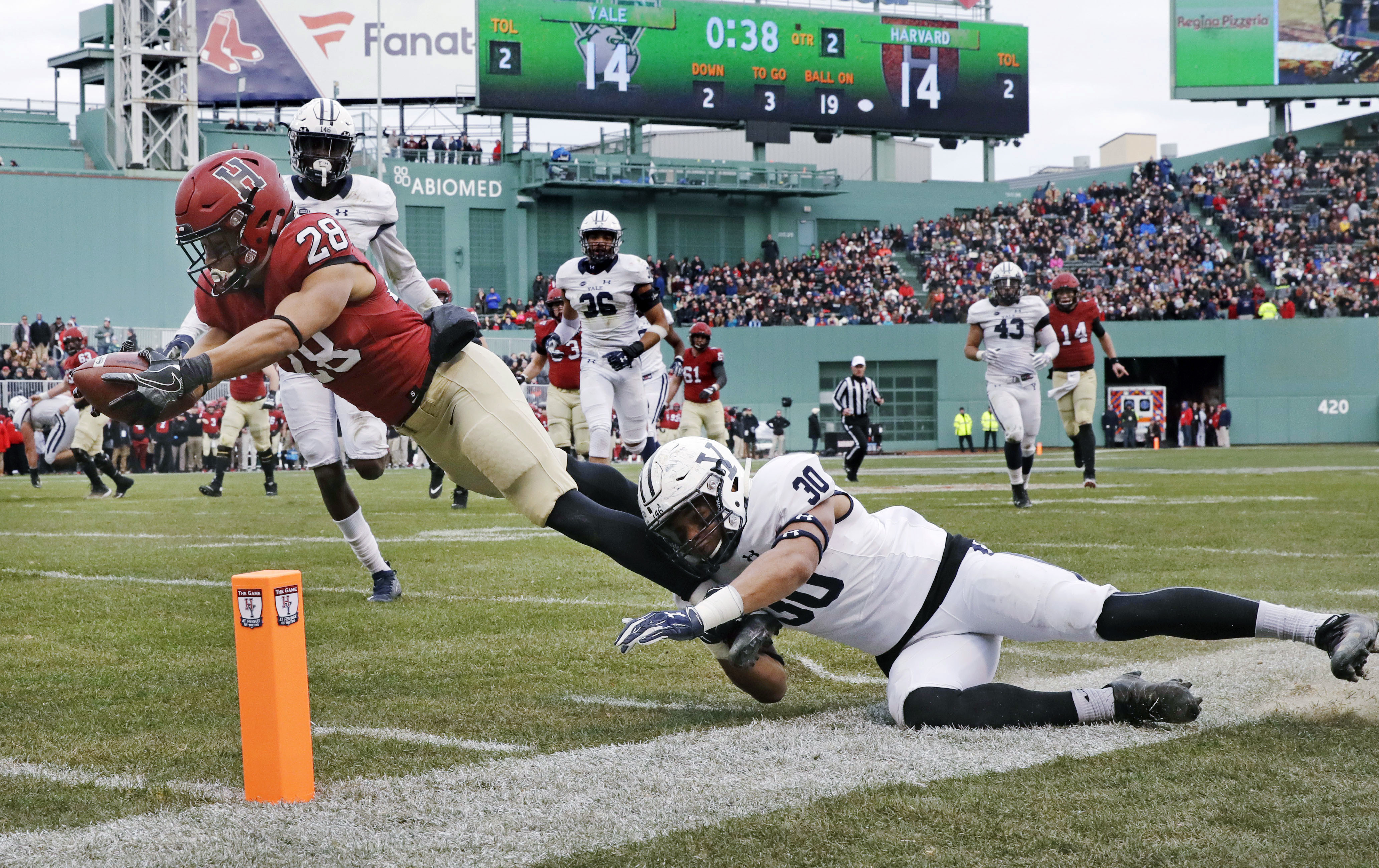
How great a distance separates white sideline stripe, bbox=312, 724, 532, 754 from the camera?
3605mm

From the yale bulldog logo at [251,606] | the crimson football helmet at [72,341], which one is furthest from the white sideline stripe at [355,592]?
the crimson football helmet at [72,341]

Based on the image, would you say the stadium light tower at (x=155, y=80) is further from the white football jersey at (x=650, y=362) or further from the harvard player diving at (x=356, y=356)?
the harvard player diving at (x=356, y=356)

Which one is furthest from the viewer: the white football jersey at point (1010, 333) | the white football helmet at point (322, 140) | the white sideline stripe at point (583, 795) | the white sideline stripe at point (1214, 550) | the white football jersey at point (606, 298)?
the white football jersey at point (1010, 333)

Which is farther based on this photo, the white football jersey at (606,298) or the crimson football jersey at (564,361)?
the crimson football jersey at (564,361)

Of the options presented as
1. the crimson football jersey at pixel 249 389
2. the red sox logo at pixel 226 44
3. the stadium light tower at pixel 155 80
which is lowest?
the crimson football jersey at pixel 249 389

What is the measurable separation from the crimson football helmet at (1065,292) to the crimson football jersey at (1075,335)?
0.29 feet

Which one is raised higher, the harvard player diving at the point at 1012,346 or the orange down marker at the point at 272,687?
the harvard player diving at the point at 1012,346

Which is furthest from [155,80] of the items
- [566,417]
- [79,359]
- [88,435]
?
[79,359]

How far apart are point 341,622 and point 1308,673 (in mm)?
3864

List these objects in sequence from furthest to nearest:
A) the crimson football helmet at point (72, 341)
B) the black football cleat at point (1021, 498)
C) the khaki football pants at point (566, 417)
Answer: the crimson football helmet at point (72, 341), the khaki football pants at point (566, 417), the black football cleat at point (1021, 498)

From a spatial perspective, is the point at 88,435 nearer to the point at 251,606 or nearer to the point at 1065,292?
the point at 1065,292

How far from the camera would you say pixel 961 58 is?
133ft

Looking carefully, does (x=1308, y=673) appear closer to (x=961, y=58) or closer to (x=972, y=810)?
(x=972, y=810)

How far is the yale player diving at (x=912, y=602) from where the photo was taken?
3.65 m
